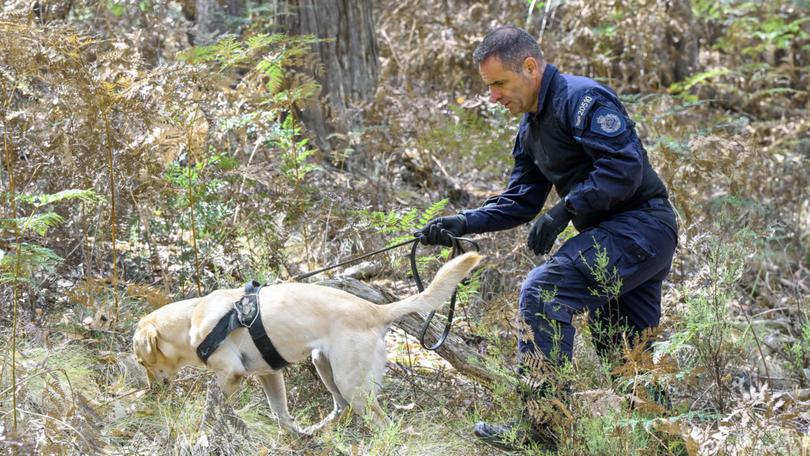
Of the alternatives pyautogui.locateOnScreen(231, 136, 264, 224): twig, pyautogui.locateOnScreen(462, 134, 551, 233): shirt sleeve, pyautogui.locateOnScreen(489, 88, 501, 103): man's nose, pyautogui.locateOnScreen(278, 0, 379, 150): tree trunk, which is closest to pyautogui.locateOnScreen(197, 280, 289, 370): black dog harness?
pyautogui.locateOnScreen(462, 134, 551, 233): shirt sleeve

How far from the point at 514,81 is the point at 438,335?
1730mm

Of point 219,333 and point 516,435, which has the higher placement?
point 219,333

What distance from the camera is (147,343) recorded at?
4.71m

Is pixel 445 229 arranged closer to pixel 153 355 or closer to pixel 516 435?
pixel 516 435

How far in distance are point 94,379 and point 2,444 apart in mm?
1561

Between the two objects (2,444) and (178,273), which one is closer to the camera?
(2,444)

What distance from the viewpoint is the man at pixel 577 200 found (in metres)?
4.13

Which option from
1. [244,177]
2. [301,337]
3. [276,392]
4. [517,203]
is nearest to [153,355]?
[276,392]

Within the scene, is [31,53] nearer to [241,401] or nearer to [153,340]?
[153,340]

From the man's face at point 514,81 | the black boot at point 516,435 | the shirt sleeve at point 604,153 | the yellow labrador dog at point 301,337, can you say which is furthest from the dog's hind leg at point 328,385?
the man's face at point 514,81

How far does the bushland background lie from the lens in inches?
165

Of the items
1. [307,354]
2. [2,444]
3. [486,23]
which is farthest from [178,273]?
[486,23]

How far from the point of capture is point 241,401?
16.9 ft

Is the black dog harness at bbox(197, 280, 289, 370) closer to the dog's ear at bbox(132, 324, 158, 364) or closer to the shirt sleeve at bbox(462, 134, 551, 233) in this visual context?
the dog's ear at bbox(132, 324, 158, 364)
